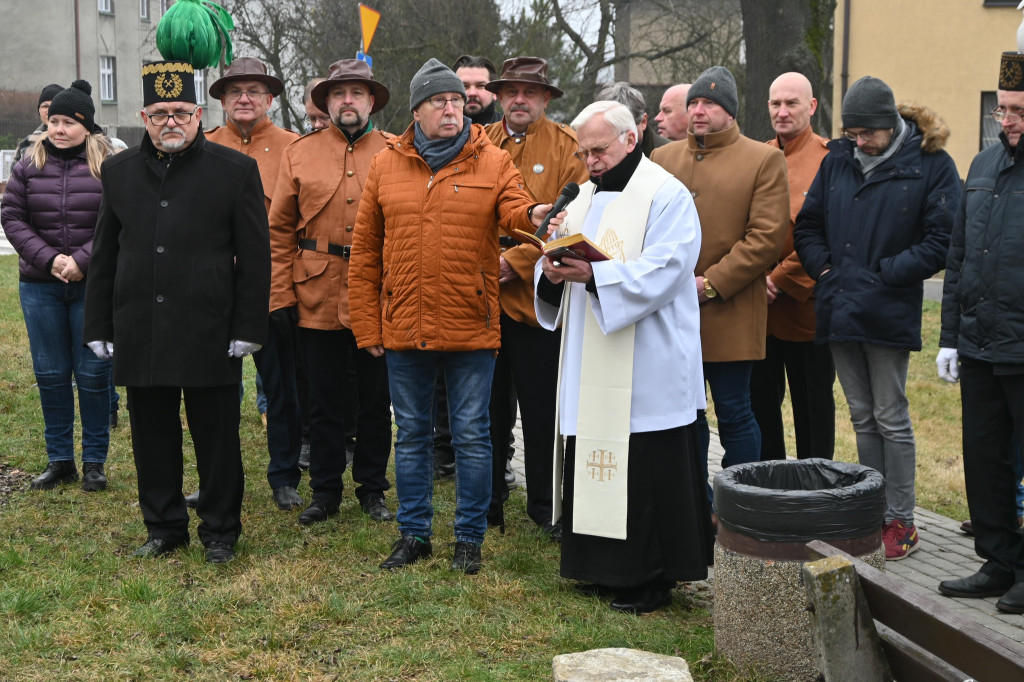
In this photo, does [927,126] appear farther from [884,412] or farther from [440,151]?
[440,151]

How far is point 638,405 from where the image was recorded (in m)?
5.17

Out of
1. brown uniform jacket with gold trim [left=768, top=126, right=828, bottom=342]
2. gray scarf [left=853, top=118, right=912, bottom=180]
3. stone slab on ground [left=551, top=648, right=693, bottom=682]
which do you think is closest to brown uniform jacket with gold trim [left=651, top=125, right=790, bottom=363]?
brown uniform jacket with gold trim [left=768, top=126, right=828, bottom=342]

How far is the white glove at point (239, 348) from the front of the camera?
576cm

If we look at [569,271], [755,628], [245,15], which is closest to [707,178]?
[569,271]

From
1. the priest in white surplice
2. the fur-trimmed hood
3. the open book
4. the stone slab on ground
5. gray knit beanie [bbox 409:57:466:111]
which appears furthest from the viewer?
the fur-trimmed hood

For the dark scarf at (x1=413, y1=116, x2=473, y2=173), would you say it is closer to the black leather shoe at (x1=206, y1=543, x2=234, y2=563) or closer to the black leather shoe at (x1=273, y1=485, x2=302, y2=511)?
the black leather shoe at (x1=206, y1=543, x2=234, y2=563)

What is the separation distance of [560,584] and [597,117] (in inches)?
82.8

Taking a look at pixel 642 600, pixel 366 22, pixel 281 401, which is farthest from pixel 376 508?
pixel 366 22

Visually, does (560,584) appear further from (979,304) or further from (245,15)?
(245,15)

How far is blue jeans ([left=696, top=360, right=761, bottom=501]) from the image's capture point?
20.2 ft

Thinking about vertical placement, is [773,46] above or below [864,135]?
above

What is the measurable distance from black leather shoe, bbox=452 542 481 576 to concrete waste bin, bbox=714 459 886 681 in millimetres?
1494

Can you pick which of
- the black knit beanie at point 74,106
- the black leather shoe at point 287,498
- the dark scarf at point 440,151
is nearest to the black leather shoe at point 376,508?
the black leather shoe at point 287,498

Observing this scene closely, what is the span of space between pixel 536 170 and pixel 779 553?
280 cm
